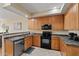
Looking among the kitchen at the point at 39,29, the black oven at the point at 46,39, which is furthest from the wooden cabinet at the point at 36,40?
the black oven at the point at 46,39

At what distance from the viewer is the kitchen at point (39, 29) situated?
7.07 feet

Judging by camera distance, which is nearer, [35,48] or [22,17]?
[22,17]

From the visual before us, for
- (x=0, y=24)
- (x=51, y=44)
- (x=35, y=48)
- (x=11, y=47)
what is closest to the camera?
(x=0, y=24)

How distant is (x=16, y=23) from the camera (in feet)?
7.54

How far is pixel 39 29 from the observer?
11.7 feet

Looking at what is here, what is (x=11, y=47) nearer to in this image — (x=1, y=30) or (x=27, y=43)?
(x=1, y=30)

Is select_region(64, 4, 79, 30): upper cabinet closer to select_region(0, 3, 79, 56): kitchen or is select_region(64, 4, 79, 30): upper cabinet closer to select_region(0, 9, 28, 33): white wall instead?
select_region(0, 3, 79, 56): kitchen

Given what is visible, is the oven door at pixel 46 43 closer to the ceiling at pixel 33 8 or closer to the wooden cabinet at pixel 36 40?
the wooden cabinet at pixel 36 40

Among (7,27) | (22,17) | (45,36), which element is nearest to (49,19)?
(45,36)

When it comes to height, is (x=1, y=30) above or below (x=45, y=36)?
above

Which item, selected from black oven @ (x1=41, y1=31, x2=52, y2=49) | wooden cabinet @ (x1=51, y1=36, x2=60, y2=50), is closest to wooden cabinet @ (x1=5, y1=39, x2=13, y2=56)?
black oven @ (x1=41, y1=31, x2=52, y2=49)

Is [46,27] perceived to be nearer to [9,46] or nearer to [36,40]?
[36,40]

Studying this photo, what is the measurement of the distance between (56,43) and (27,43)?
98 cm

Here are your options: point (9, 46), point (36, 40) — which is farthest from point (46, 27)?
point (9, 46)
